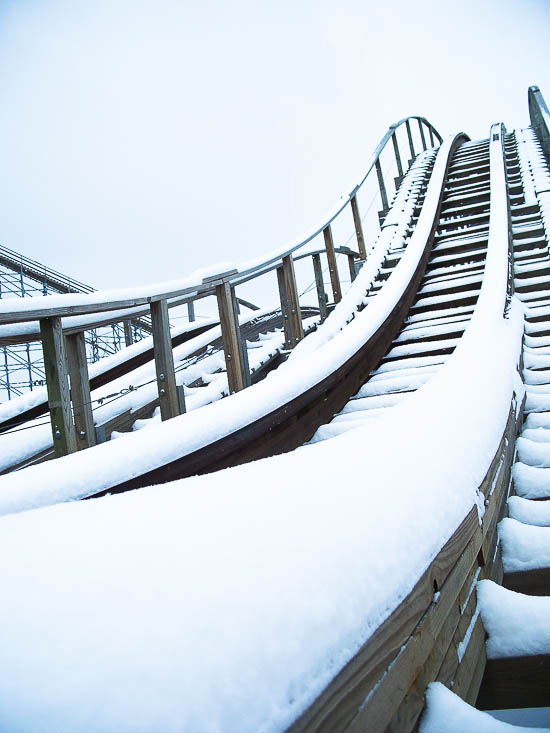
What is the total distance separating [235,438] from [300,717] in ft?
5.56

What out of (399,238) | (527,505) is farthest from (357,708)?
(399,238)

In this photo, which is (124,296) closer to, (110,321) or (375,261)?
(110,321)

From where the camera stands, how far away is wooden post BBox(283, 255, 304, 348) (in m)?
4.24

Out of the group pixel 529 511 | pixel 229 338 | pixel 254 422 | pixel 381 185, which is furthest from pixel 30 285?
pixel 529 511

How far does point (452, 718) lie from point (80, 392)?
2.33 meters

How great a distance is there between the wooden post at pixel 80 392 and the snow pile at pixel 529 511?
1778 millimetres

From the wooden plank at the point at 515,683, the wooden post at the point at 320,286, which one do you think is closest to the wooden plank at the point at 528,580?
the wooden plank at the point at 515,683

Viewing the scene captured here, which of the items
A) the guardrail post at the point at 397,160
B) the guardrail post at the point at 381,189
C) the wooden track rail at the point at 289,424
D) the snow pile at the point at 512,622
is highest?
the guardrail post at the point at 397,160

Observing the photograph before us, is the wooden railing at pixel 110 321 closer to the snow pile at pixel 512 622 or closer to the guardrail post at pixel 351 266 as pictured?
the snow pile at pixel 512 622

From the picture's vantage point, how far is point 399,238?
6.50 m

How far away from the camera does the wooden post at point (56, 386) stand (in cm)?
213

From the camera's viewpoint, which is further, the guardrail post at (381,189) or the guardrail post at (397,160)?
the guardrail post at (397,160)

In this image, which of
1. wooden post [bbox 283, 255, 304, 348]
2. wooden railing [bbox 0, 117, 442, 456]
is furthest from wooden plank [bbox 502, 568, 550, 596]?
wooden post [bbox 283, 255, 304, 348]

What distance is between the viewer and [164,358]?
2.74 m
